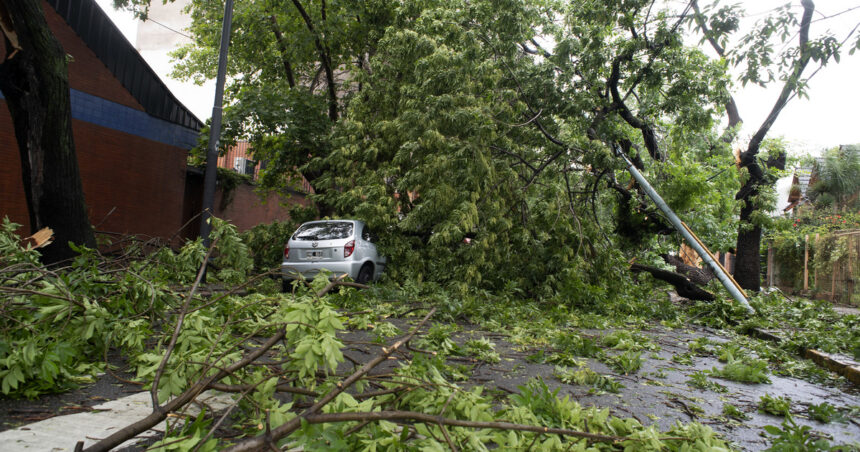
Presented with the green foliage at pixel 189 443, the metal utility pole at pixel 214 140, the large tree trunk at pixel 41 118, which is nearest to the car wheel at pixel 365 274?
A: the metal utility pole at pixel 214 140

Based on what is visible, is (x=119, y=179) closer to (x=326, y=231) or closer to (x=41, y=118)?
(x=326, y=231)

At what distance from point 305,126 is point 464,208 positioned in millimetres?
7414

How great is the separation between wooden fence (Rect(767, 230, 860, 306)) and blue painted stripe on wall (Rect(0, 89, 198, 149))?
19849 millimetres

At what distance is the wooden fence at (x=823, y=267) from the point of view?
14.4 meters

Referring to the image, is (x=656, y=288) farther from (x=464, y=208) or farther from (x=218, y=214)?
(x=218, y=214)

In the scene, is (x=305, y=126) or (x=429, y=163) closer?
(x=429, y=163)

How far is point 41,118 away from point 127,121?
28.4ft

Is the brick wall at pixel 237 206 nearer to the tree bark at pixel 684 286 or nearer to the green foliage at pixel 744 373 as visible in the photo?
the tree bark at pixel 684 286

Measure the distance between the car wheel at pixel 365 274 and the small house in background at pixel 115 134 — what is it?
468 cm

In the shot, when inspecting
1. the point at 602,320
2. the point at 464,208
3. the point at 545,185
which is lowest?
the point at 602,320

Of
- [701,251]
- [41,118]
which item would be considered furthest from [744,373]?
[41,118]

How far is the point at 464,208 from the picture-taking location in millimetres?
9617

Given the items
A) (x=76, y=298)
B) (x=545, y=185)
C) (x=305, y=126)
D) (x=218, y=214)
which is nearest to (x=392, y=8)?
(x=305, y=126)

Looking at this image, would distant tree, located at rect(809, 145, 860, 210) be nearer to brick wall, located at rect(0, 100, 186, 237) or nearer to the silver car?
the silver car
